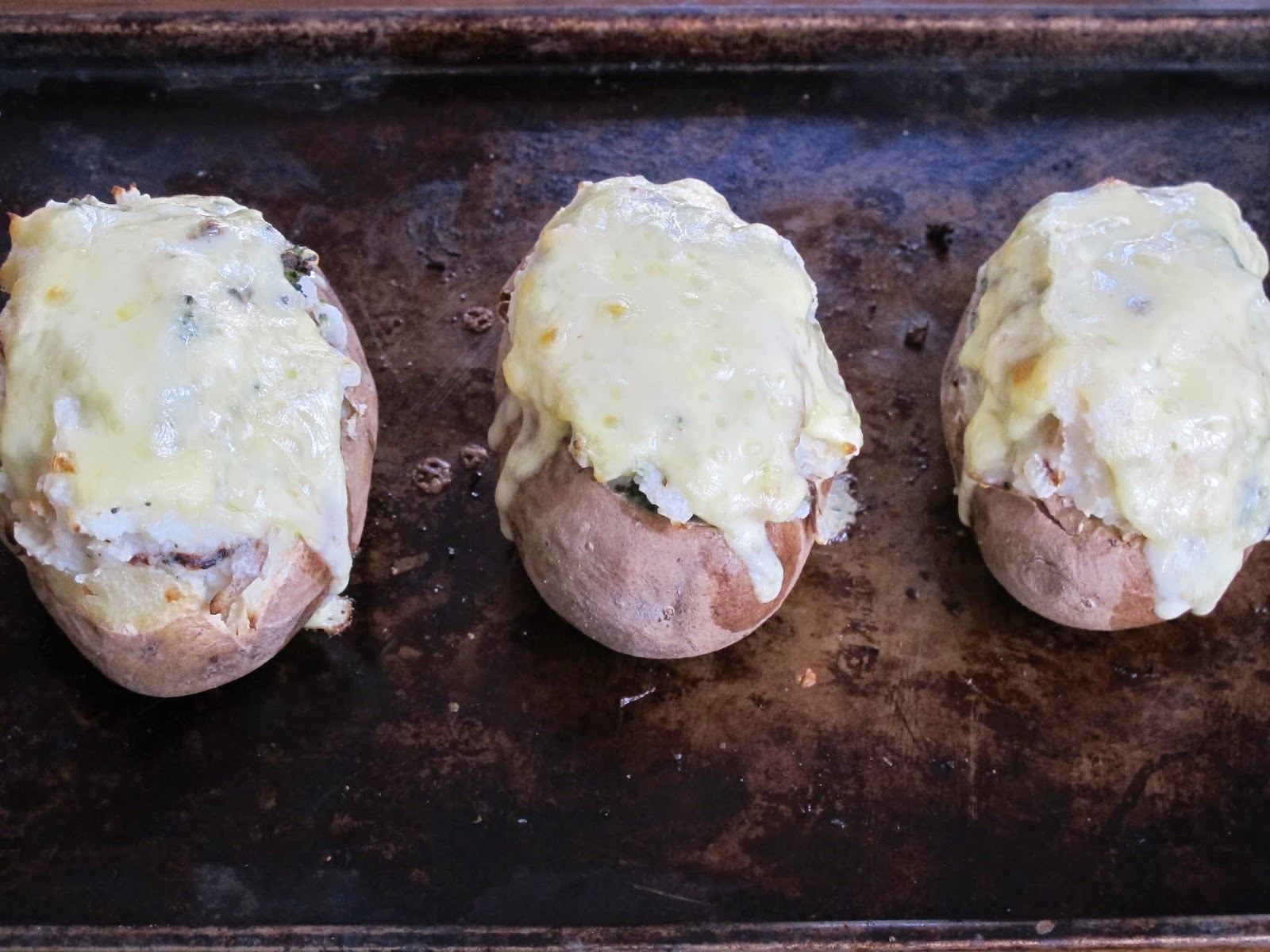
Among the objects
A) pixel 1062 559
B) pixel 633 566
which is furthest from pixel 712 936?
pixel 1062 559

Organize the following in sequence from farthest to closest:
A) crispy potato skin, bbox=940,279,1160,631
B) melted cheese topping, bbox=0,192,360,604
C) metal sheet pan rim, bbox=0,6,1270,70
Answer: metal sheet pan rim, bbox=0,6,1270,70, crispy potato skin, bbox=940,279,1160,631, melted cheese topping, bbox=0,192,360,604

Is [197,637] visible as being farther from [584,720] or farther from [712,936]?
[712,936]

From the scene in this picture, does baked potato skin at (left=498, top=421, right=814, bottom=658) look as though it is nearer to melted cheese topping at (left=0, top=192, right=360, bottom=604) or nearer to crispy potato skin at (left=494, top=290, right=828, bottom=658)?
crispy potato skin at (left=494, top=290, right=828, bottom=658)

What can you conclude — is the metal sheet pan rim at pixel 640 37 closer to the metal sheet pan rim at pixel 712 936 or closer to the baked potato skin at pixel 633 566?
the baked potato skin at pixel 633 566

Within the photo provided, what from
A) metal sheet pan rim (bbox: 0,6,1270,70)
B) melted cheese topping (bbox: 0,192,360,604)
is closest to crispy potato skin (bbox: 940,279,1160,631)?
metal sheet pan rim (bbox: 0,6,1270,70)

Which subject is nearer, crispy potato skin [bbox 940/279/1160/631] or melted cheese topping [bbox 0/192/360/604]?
melted cheese topping [bbox 0/192/360/604]

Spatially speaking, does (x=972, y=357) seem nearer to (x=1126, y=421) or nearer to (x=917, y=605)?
(x=1126, y=421)

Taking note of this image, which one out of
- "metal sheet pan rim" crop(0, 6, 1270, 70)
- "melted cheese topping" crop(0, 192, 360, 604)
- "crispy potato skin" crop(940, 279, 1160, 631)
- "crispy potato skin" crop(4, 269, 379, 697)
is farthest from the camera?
"metal sheet pan rim" crop(0, 6, 1270, 70)

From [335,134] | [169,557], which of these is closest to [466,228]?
[335,134]
